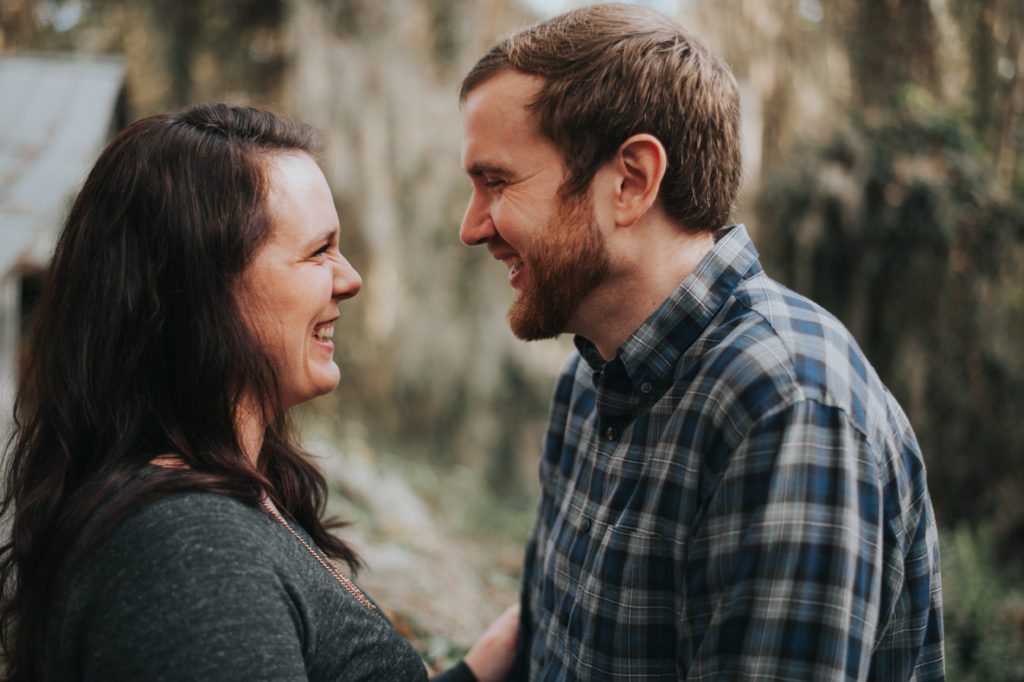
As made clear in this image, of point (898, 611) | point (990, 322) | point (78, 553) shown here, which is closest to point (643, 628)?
point (898, 611)

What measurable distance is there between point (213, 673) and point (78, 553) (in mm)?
→ 276

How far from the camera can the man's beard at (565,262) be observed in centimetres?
152

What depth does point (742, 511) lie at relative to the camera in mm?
1205

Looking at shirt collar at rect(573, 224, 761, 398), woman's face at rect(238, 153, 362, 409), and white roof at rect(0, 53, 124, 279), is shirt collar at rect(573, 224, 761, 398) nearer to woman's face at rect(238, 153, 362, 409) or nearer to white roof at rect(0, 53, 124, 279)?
woman's face at rect(238, 153, 362, 409)

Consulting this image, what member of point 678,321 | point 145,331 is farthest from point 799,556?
point 145,331

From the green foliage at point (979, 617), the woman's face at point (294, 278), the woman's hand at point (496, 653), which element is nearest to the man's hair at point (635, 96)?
the woman's face at point (294, 278)

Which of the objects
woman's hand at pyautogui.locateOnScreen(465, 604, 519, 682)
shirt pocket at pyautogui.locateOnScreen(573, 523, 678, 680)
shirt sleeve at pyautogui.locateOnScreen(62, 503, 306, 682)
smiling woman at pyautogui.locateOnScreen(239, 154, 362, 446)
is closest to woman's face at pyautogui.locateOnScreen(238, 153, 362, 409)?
smiling woman at pyautogui.locateOnScreen(239, 154, 362, 446)

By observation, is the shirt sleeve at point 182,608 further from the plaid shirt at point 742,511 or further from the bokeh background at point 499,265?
the bokeh background at point 499,265

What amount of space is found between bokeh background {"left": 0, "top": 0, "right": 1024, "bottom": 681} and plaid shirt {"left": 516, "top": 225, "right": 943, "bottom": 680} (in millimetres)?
2250

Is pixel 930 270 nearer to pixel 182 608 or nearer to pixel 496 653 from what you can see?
pixel 496 653

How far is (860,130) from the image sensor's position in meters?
5.34

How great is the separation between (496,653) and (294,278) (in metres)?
1.04

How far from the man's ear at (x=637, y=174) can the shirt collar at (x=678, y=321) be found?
157 mm

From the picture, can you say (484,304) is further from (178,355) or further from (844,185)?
(178,355)
